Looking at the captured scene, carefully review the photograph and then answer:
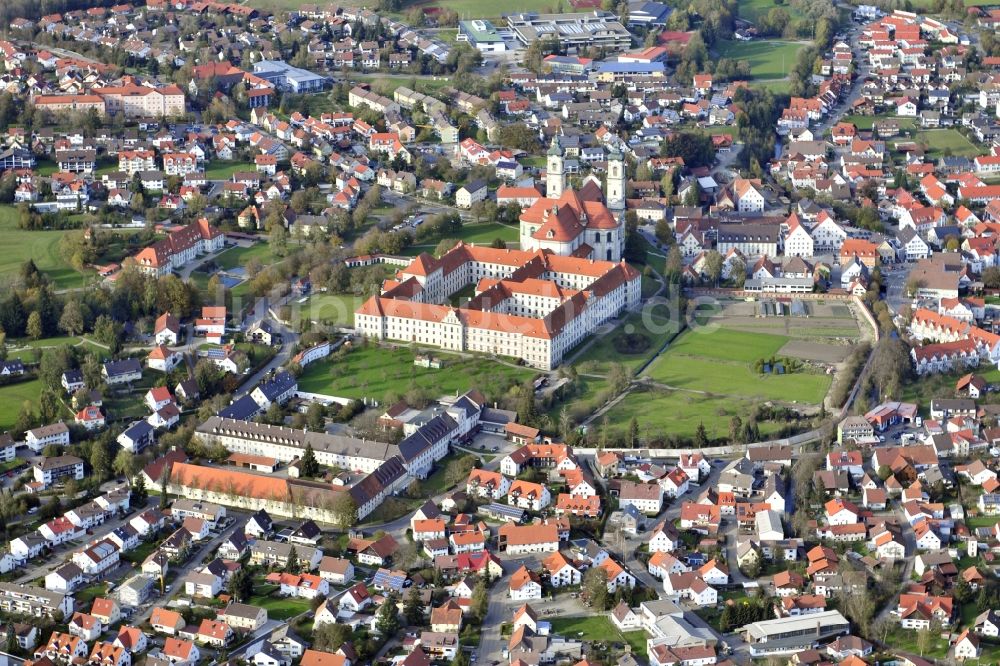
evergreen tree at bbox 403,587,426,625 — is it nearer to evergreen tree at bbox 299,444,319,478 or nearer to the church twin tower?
evergreen tree at bbox 299,444,319,478

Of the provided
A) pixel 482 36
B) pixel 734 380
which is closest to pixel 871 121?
pixel 482 36

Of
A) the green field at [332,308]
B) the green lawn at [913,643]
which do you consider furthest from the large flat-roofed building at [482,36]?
the green lawn at [913,643]

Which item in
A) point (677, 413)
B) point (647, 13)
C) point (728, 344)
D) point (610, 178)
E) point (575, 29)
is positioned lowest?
point (728, 344)

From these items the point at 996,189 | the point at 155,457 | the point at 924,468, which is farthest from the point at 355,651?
the point at 996,189

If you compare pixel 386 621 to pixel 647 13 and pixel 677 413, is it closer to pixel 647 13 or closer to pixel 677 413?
pixel 677 413

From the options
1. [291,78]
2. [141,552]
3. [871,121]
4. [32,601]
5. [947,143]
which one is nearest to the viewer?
[32,601]

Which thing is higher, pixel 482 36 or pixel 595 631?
pixel 482 36

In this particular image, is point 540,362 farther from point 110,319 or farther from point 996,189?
point 996,189
